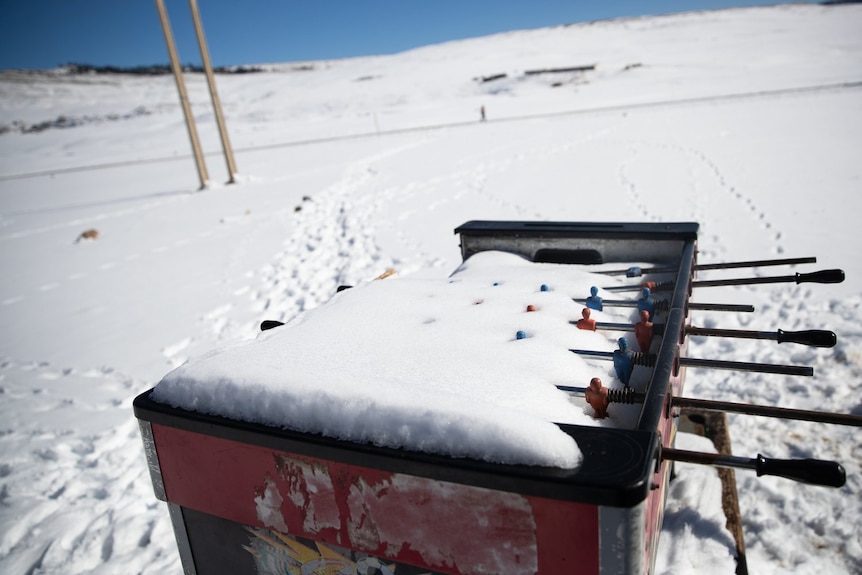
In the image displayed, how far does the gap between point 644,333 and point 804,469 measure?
0.68 metres

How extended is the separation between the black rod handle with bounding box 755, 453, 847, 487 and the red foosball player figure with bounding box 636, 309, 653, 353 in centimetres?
66

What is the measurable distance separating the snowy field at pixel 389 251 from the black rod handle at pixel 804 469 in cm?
46

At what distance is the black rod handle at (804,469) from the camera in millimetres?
985

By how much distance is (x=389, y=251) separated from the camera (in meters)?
5.82

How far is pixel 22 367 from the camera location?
425cm

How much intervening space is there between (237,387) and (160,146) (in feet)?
84.2

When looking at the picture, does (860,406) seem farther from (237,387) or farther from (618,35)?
(618,35)

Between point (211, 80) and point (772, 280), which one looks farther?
point (211, 80)

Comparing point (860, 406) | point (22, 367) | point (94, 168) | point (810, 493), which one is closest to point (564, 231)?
point (810, 493)

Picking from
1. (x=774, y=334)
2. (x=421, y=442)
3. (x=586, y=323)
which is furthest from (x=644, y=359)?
(x=421, y=442)

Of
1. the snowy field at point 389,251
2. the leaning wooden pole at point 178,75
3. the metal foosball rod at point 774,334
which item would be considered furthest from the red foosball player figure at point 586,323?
the leaning wooden pole at point 178,75

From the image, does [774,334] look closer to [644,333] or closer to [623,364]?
[644,333]

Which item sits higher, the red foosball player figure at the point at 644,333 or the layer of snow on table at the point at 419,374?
the layer of snow on table at the point at 419,374

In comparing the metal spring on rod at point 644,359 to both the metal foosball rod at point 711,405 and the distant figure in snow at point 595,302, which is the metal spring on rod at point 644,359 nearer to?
the metal foosball rod at point 711,405
